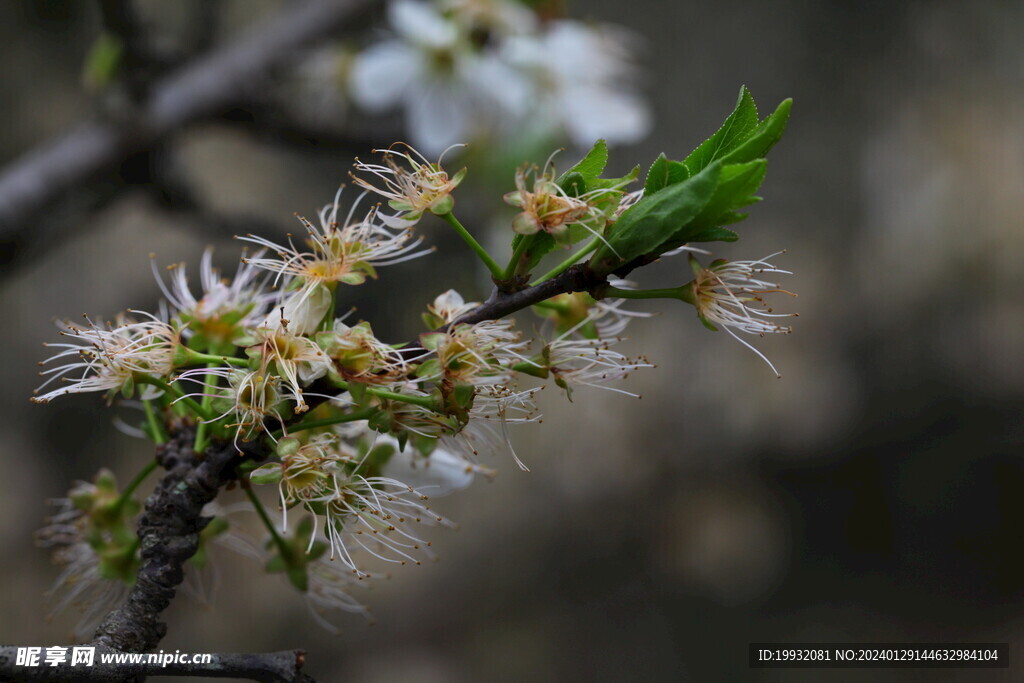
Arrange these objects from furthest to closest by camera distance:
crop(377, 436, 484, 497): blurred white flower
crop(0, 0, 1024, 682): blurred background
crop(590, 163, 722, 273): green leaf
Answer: crop(0, 0, 1024, 682): blurred background
crop(377, 436, 484, 497): blurred white flower
crop(590, 163, 722, 273): green leaf

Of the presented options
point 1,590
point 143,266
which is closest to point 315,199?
point 143,266

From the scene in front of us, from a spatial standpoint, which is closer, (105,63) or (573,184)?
(573,184)

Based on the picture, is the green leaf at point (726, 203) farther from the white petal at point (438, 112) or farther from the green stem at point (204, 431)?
the white petal at point (438, 112)

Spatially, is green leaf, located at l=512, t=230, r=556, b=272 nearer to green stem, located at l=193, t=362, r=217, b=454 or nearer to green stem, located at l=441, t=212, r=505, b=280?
green stem, located at l=441, t=212, r=505, b=280

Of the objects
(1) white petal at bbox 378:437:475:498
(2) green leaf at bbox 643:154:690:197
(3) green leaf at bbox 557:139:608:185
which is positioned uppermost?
(3) green leaf at bbox 557:139:608:185

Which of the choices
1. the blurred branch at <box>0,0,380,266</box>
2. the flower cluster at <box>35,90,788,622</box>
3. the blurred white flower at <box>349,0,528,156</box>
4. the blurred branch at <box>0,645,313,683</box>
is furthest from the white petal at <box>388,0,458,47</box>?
the blurred branch at <box>0,645,313,683</box>

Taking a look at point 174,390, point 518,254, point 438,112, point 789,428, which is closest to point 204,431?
point 174,390

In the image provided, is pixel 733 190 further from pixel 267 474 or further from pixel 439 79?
pixel 439 79

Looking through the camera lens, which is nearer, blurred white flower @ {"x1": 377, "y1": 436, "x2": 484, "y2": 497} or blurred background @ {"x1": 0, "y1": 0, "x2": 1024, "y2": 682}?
blurred white flower @ {"x1": 377, "y1": 436, "x2": 484, "y2": 497}
